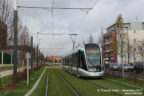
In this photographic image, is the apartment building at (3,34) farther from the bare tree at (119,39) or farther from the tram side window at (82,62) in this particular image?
the bare tree at (119,39)

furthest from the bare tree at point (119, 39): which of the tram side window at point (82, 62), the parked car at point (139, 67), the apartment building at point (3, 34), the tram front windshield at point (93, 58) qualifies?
the apartment building at point (3, 34)

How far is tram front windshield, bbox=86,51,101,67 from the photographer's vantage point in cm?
1811

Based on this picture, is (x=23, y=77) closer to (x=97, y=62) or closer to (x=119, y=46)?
(x=97, y=62)

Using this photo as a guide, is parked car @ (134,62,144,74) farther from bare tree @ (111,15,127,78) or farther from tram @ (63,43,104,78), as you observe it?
tram @ (63,43,104,78)

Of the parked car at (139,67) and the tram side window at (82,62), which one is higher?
the tram side window at (82,62)

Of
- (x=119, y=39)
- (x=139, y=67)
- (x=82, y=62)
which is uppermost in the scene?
(x=119, y=39)

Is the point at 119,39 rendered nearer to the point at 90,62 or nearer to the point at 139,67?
the point at 90,62

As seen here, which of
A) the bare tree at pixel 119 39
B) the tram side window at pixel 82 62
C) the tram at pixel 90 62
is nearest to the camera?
the tram at pixel 90 62

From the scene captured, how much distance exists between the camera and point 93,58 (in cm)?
→ 1839

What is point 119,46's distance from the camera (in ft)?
61.8

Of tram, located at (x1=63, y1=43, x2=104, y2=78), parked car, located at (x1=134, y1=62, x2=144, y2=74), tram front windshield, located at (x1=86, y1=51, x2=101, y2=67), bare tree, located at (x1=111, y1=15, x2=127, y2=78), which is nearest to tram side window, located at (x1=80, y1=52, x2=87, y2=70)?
tram, located at (x1=63, y1=43, x2=104, y2=78)

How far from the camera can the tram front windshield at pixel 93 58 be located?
59.4 feet

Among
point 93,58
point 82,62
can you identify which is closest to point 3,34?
point 82,62

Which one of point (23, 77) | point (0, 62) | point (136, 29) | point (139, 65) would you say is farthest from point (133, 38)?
point (23, 77)
